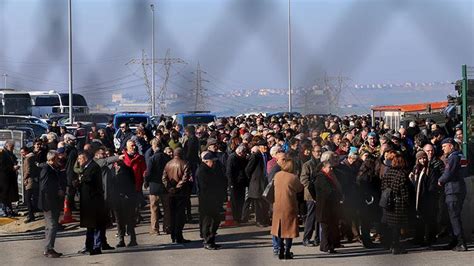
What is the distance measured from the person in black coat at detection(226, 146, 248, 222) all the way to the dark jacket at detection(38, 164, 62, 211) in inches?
136

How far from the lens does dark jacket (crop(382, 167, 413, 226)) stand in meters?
10.9

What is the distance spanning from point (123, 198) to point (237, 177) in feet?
9.17

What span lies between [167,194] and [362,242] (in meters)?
2.78

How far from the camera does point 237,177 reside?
14.2m

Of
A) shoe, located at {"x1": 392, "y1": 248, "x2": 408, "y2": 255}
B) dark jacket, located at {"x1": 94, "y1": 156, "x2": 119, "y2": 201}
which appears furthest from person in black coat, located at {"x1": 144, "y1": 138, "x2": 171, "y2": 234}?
shoe, located at {"x1": 392, "y1": 248, "x2": 408, "y2": 255}

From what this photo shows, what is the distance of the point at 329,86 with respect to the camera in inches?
114

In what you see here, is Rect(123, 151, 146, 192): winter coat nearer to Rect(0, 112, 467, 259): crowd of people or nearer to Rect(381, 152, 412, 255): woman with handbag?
Rect(0, 112, 467, 259): crowd of people

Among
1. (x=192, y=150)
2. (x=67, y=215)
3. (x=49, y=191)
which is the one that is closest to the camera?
(x=49, y=191)

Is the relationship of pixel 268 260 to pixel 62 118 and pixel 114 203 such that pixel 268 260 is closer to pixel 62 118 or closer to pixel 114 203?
pixel 114 203

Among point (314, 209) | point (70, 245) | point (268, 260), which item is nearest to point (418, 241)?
point (314, 209)

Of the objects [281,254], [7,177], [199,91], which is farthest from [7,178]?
[199,91]

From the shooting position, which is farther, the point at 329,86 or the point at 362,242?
the point at 362,242

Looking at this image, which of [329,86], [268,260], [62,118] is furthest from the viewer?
[62,118]

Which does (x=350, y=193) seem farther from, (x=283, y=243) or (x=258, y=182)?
(x=258, y=182)
